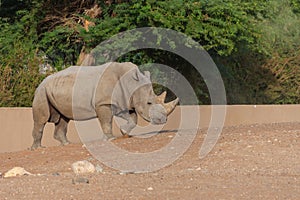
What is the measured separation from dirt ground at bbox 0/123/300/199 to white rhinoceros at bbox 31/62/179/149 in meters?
0.52

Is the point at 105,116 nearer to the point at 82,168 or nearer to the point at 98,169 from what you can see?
the point at 98,169

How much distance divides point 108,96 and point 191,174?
491 cm

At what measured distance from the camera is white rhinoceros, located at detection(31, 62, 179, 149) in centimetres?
1622

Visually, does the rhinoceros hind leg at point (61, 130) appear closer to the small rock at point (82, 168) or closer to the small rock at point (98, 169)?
the small rock at point (98, 169)

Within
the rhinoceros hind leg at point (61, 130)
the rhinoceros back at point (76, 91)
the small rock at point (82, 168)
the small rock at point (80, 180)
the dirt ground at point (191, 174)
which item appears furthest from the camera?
the rhinoceros hind leg at point (61, 130)

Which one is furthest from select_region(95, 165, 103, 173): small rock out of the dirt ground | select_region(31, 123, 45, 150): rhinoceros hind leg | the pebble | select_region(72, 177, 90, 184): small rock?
select_region(31, 123, 45, 150): rhinoceros hind leg

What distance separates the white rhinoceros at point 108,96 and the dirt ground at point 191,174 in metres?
0.52

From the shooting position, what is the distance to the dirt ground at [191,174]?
32.7ft

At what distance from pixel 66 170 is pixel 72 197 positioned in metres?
3.79

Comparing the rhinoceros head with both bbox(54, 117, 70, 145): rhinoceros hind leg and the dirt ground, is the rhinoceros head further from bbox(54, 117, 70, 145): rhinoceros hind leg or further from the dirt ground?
bbox(54, 117, 70, 145): rhinoceros hind leg

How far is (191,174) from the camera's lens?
1166 centimetres

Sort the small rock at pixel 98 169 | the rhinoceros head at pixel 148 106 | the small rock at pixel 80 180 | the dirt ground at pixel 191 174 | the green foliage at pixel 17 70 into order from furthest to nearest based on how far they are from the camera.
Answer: the green foliage at pixel 17 70, the rhinoceros head at pixel 148 106, the small rock at pixel 98 169, the small rock at pixel 80 180, the dirt ground at pixel 191 174

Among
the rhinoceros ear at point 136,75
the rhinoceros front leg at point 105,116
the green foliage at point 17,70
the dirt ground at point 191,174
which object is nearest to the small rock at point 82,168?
the dirt ground at point 191,174

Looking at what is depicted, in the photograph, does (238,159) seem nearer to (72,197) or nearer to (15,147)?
(72,197)
